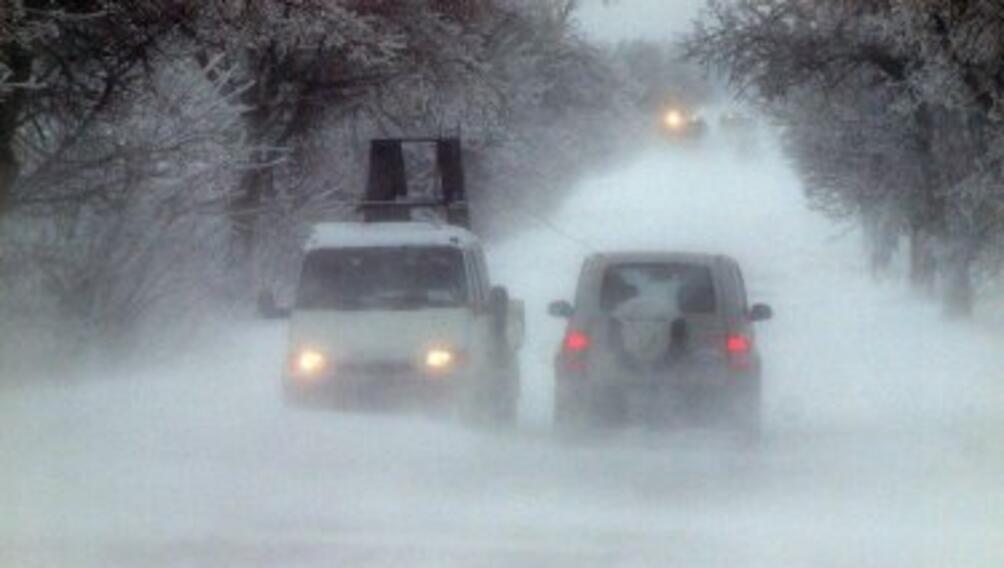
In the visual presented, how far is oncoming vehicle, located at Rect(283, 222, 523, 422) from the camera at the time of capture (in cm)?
1956

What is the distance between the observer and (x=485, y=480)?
53.6 feet

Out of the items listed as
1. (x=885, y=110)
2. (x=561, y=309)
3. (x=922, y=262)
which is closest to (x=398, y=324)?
(x=561, y=309)

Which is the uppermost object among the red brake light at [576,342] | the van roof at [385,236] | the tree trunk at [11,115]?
the tree trunk at [11,115]

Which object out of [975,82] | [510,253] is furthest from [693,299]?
[510,253]

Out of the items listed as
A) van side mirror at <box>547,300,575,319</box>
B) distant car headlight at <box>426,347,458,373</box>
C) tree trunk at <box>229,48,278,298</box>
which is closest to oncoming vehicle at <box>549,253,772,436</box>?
distant car headlight at <box>426,347,458,373</box>

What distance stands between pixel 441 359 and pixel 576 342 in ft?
4.18

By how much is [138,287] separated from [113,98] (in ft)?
22.4

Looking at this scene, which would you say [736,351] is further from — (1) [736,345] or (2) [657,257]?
(2) [657,257]

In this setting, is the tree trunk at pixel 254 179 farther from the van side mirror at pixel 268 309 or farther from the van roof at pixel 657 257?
the van roof at pixel 657 257

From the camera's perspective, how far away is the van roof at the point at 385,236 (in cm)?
2064

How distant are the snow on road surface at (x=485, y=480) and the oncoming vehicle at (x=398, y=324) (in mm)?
363

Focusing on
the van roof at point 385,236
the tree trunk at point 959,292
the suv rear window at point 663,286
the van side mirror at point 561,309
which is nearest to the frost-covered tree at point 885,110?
the tree trunk at point 959,292

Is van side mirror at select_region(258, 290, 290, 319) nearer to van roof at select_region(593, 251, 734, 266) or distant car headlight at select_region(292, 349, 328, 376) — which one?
distant car headlight at select_region(292, 349, 328, 376)

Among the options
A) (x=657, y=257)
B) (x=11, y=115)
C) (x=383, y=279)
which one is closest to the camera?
(x=657, y=257)
